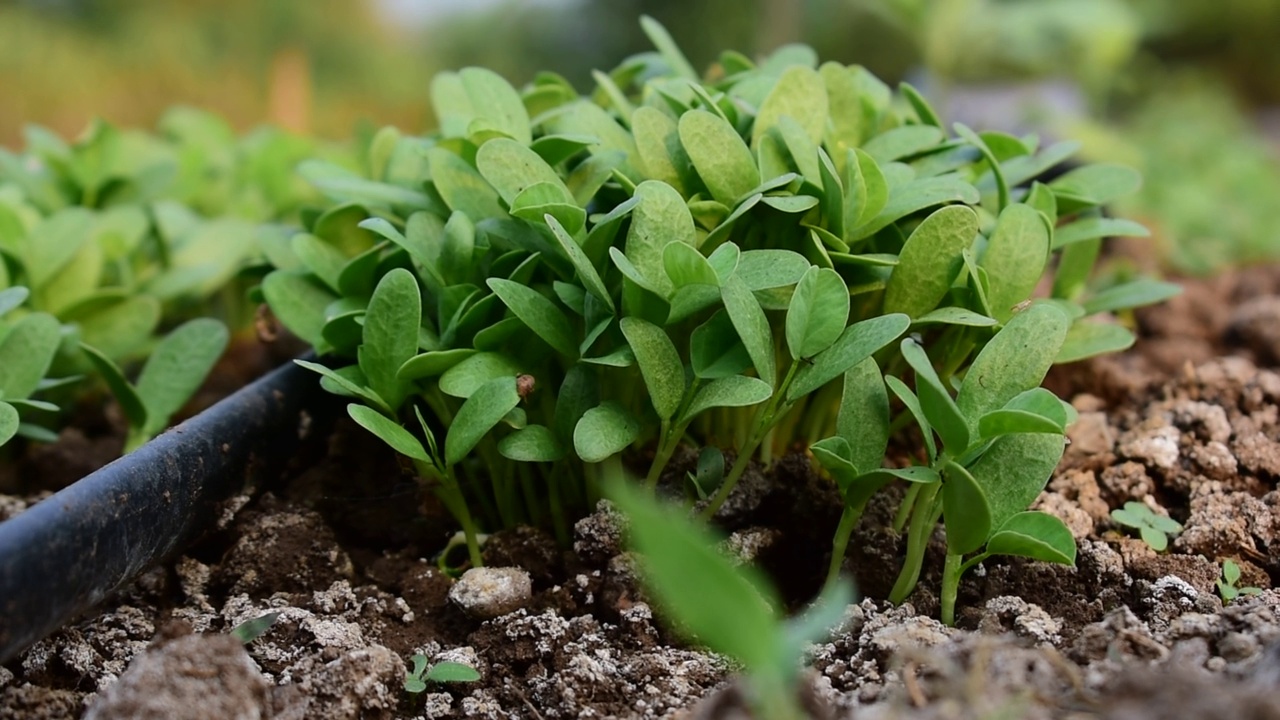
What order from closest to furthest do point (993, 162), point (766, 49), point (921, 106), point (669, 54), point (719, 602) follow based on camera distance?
point (719, 602), point (993, 162), point (921, 106), point (669, 54), point (766, 49)

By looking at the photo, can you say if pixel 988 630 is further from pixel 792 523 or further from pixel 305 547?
pixel 305 547

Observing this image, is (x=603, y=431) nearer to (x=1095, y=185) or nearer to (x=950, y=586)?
(x=950, y=586)

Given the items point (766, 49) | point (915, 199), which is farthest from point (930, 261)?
point (766, 49)

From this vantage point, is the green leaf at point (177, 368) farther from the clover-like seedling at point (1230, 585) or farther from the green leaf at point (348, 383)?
the clover-like seedling at point (1230, 585)

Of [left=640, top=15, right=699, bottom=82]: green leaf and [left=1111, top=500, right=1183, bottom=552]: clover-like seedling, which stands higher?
[left=640, top=15, right=699, bottom=82]: green leaf

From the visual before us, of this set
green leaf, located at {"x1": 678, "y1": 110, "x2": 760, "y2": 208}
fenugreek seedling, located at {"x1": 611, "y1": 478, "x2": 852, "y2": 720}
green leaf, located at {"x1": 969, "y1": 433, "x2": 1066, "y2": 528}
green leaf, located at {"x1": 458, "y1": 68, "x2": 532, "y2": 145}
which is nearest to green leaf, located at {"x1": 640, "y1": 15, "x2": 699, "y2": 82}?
green leaf, located at {"x1": 458, "y1": 68, "x2": 532, "y2": 145}

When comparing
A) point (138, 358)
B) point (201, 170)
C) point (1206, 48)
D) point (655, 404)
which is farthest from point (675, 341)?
point (1206, 48)

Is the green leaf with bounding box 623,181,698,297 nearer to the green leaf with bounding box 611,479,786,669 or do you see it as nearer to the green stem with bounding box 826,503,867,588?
the green stem with bounding box 826,503,867,588
